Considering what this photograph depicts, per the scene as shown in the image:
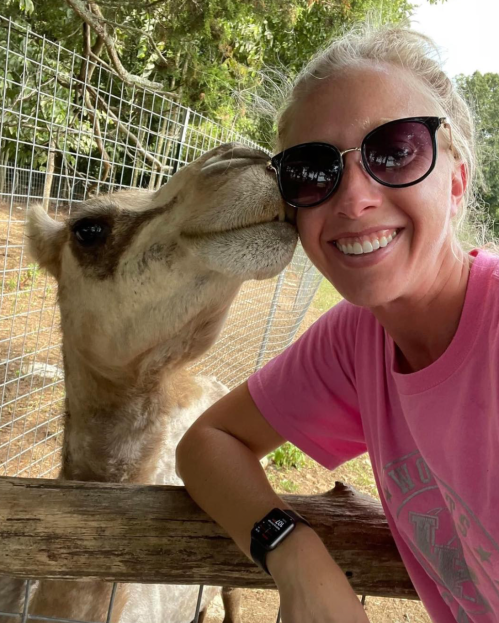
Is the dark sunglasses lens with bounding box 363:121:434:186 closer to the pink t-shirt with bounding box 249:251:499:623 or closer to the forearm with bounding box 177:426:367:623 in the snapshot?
the pink t-shirt with bounding box 249:251:499:623

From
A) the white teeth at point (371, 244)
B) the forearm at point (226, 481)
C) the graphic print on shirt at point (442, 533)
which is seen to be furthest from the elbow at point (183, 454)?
the white teeth at point (371, 244)

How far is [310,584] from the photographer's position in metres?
1.18

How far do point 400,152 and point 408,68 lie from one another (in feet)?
0.87

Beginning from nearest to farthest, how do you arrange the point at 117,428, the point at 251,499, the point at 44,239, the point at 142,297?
1. the point at 251,499
2. the point at 142,297
3. the point at 117,428
4. the point at 44,239

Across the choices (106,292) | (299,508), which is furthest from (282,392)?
(106,292)

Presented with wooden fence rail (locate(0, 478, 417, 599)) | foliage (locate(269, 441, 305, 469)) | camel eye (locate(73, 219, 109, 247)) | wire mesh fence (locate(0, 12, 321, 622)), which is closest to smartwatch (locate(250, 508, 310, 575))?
wooden fence rail (locate(0, 478, 417, 599))

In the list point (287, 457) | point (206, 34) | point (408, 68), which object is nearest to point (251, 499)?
point (408, 68)

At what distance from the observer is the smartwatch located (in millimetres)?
1253

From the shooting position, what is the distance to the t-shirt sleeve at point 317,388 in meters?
1.55

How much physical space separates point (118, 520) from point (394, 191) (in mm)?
1066

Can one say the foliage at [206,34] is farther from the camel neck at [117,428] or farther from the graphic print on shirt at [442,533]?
the graphic print on shirt at [442,533]

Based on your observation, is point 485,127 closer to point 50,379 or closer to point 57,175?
point 57,175

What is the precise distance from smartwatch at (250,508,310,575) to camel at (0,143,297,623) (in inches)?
26.6

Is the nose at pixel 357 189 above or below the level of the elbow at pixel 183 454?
above
